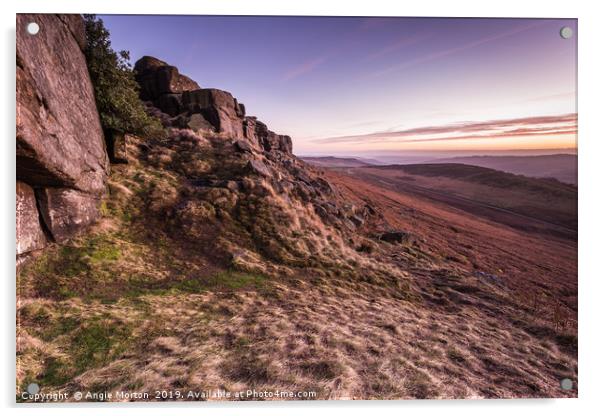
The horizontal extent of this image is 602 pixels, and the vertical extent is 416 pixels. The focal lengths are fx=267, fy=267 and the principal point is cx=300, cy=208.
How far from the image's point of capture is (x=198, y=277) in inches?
308

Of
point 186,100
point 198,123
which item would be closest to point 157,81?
point 186,100

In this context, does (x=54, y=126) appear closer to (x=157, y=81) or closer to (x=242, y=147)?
(x=242, y=147)

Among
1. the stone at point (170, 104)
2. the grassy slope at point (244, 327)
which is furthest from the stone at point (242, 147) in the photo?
the stone at point (170, 104)

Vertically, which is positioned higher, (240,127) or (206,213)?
(240,127)

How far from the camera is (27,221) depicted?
6.11 m

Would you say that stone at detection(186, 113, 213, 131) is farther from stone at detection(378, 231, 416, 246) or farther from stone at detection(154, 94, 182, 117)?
stone at detection(378, 231, 416, 246)

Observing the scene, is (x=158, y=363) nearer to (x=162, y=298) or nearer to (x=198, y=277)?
(x=162, y=298)

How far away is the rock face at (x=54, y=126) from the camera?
17.7 feet

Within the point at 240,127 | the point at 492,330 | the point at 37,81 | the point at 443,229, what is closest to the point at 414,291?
the point at 492,330

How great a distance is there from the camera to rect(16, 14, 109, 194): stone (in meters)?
5.36

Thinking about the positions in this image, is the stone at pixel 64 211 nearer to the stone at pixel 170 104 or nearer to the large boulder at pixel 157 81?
the stone at pixel 170 104

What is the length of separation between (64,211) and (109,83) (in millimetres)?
4994

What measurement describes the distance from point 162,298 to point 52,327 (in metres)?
2.02

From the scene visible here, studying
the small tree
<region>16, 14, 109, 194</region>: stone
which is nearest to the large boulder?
the small tree
